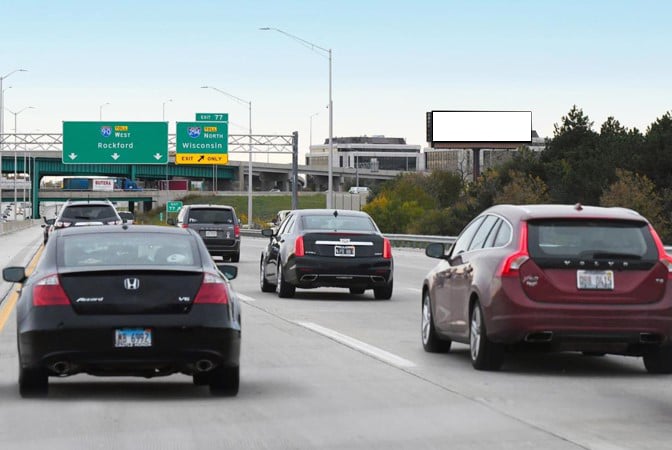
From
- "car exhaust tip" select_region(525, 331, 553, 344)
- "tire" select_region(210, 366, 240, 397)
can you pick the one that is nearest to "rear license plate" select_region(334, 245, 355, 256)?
"car exhaust tip" select_region(525, 331, 553, 344)

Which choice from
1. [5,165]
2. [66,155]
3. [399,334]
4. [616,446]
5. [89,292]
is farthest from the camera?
[5,165]

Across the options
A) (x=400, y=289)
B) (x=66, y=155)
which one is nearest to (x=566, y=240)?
(x=400, y=289)

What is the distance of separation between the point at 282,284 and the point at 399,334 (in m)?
7.82

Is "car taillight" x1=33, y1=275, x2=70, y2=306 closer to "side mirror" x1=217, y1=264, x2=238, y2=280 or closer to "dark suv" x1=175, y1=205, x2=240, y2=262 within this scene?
"side mirror" x1=217, y1=264, x2=238, y2=280

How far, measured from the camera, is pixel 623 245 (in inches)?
527

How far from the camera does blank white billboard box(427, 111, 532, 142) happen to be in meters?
114

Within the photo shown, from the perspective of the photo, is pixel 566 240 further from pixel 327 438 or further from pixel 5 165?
pixel 5 165

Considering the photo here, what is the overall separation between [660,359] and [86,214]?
33.6 m

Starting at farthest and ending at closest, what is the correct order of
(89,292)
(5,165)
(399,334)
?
(5,165), (399,334), (89,292)

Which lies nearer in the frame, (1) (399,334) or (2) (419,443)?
(2) (419,443)

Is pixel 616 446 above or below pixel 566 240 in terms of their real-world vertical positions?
below

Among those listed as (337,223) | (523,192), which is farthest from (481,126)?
(337,223)

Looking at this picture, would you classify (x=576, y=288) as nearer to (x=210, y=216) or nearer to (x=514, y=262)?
(x=514, y=262)

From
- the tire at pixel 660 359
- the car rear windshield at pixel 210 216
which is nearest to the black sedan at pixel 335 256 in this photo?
the tire at pixel 660 359
